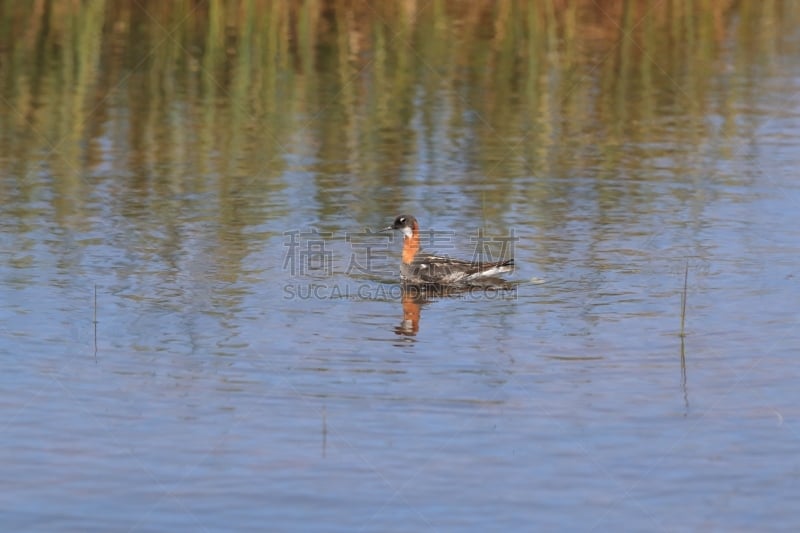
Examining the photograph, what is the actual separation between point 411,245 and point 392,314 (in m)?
2.11

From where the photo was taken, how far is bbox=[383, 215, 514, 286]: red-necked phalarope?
13.6 meters

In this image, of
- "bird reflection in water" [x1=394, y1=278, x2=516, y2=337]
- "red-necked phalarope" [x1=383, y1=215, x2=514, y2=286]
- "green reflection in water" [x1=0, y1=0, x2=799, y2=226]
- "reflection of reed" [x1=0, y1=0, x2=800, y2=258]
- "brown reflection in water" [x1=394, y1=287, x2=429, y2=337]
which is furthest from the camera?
"reflection of reed" [x1=0, y1=0, x2=800, y2=258]

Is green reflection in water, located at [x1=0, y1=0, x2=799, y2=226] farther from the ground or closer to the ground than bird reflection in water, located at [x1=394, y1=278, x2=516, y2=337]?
farther from the ground

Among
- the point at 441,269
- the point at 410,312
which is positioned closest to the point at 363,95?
the point at 441,269

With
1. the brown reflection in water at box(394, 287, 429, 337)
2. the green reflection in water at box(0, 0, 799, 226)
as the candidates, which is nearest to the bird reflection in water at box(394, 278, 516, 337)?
the brown reflection in water at box(394, 287, 429, 337)

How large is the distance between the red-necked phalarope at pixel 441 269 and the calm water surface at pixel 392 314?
286mm

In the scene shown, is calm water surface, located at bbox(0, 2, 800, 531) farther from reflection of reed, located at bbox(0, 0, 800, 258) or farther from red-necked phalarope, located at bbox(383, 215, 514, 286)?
red-necked phalarope, located at bbox(383, 215, 514, 286)

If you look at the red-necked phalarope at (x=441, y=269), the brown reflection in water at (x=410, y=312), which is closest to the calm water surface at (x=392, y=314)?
the brown reflection in water at (x=410, y=312)

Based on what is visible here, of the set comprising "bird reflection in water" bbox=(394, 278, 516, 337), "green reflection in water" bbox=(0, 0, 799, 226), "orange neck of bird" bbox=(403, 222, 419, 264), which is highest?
"green reflection in water" bbox=(0, 0, 799, 226)

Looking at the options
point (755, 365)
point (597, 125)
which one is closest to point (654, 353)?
point (755, 365)

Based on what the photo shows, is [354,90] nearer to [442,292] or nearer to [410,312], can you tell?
[442,292]

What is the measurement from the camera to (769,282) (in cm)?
1289

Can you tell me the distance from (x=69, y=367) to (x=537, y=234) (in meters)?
6.06

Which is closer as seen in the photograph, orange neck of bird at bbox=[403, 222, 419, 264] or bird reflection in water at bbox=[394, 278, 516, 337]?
bird reflection in water at bbox=[394, 278, 516, 337]
